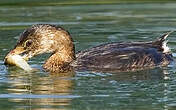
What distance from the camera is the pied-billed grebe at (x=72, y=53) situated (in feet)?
40.6

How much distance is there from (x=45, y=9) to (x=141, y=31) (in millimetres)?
4234

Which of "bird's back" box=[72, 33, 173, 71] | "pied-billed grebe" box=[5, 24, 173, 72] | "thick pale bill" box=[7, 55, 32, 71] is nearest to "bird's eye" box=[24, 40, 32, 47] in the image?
"pied-billed grebe" box=[5, 24, 173, 72]

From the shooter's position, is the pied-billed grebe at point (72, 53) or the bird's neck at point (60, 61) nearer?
the pied-billed grebe at point (72, 53)

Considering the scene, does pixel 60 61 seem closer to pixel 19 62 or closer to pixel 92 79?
pixel 19 62

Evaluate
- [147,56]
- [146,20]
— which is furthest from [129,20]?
[147,56]

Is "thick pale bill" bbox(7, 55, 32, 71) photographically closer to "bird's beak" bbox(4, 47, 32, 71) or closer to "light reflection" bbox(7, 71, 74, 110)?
"bird's beak" bbox(4, 47, 32, 71)

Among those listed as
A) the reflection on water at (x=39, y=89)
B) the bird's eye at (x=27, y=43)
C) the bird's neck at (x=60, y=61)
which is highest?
the bird's eye at (x=27, y=43)

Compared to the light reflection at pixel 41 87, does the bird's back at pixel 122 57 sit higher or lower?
higher

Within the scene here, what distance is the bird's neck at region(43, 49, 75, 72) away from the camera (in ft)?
41.1

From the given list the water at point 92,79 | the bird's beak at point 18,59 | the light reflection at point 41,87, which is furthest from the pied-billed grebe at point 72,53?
the light reflection at point 41,87

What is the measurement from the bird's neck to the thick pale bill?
423mm

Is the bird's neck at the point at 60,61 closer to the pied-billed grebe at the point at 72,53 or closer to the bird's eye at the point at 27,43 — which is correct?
the pied-billed grebe at the point at 72,53

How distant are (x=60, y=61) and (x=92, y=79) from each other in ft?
5.04

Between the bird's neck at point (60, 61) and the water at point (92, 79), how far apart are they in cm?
35
